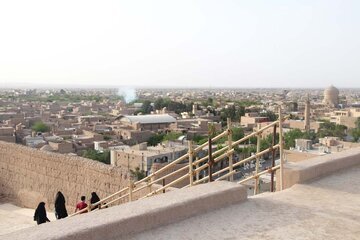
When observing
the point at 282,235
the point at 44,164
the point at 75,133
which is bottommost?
the point at 75,133

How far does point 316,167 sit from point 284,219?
1339mm

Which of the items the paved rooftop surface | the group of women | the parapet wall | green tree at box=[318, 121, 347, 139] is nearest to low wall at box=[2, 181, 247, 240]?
the paved rooftop surface

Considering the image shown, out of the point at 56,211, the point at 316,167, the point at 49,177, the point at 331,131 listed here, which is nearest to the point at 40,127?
the point at 331,131

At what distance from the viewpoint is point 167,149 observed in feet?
89.8

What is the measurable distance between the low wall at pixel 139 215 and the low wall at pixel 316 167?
0.80 meters

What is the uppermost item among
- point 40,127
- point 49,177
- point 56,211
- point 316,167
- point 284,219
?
point 316,167

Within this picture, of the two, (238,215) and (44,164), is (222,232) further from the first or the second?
(44,164)

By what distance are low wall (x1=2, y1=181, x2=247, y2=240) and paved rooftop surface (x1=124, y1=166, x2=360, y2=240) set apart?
5 centimetres

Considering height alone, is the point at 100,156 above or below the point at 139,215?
below

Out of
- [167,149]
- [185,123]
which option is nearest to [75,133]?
[185,123]

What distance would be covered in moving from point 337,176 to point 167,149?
2283 centimetres

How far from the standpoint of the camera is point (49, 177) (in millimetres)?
9562

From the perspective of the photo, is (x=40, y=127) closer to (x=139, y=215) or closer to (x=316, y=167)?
(x=316, y=167)

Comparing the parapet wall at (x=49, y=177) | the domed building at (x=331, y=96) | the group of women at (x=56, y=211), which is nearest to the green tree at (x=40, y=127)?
the parapet wall at (x=49, y=177)
